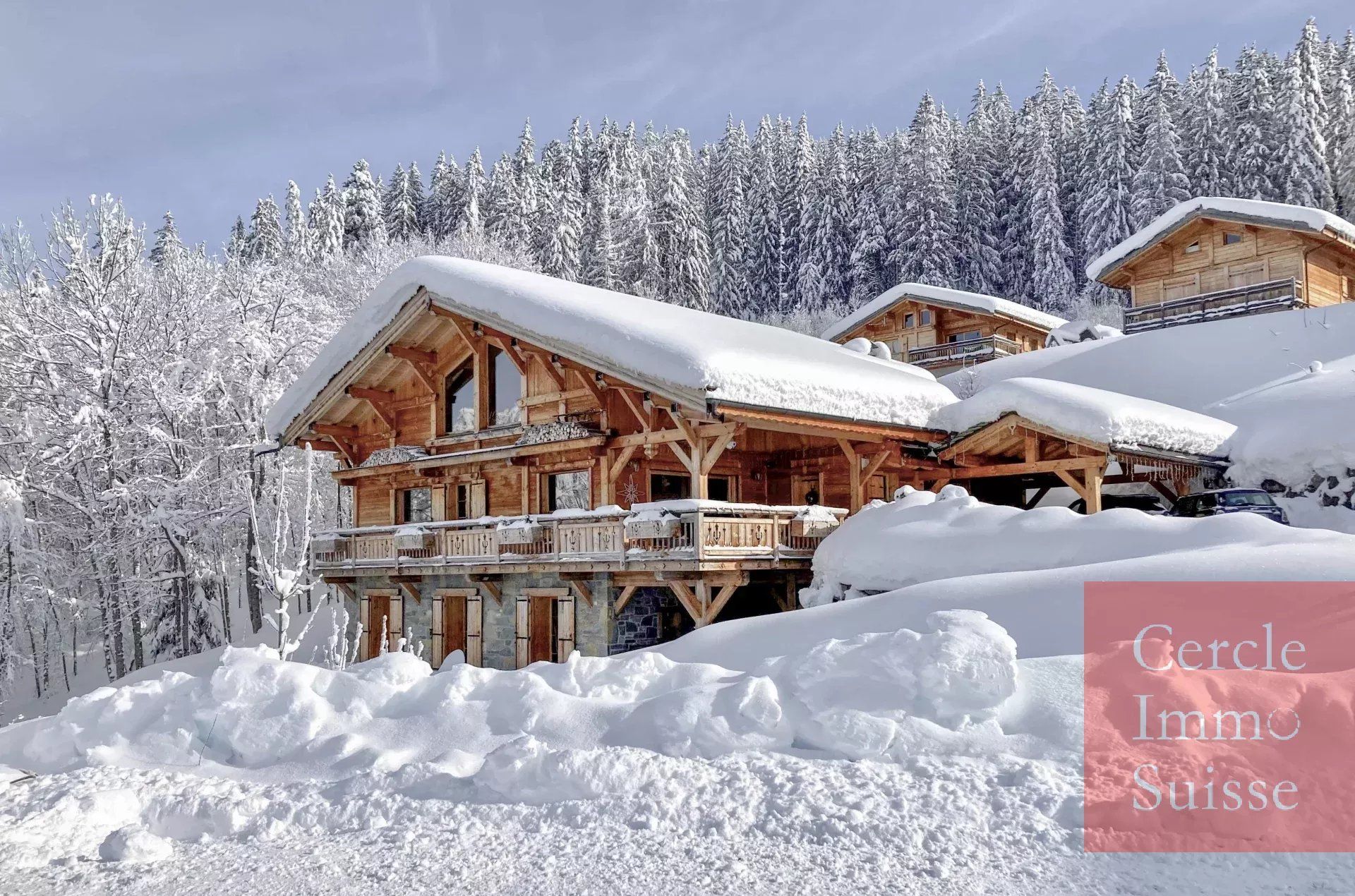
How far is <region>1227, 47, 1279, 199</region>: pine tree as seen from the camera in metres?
51.6

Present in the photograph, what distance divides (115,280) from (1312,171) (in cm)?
5167

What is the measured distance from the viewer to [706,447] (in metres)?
17.9

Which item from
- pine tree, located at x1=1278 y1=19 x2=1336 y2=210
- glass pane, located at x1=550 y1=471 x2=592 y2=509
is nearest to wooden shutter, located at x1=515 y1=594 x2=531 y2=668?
glass pane, located at x1=550 y1=471 x2=592 y2=509

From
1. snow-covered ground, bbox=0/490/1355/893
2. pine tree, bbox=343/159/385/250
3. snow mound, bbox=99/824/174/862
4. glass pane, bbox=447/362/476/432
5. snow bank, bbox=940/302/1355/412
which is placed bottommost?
snow mound, bbox=99/824/174/862

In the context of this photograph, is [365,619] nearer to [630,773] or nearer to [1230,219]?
[630,773]

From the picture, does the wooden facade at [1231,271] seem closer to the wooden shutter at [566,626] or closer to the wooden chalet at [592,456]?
the wooden chalet at [592,456]

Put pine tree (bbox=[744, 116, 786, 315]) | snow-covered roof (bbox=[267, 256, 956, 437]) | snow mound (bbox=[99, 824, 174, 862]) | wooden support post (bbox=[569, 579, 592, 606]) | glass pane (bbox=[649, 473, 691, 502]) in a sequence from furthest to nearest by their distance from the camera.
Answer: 1. pine tree (bbox=[744, 116, 786, 315])
2. glass pane (bbox=[649, 473, 691, 502])
3. wooden support post (bbox=[569, 579, 592, 606])
4. snow-covered roof (bbox=[267, 256, 956, 437])
5. snow mound (bbox=[99, 824, 174, 862])

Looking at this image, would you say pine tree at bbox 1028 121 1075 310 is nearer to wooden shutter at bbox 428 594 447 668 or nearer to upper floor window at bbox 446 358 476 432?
upper floor window at bbox 446 358 476 432

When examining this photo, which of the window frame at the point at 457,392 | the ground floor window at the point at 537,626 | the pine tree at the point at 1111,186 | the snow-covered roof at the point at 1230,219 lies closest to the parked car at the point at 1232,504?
the ground floor window at the point at 537,626

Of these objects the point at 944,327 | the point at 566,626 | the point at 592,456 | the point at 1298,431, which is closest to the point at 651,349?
the point at 592,456

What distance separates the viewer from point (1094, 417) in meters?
18.0

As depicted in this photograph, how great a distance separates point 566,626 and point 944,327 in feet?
84.8

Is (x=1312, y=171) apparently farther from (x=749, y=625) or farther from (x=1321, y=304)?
(x=749, y=625)

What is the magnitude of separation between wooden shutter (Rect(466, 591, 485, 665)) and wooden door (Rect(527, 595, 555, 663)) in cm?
159
